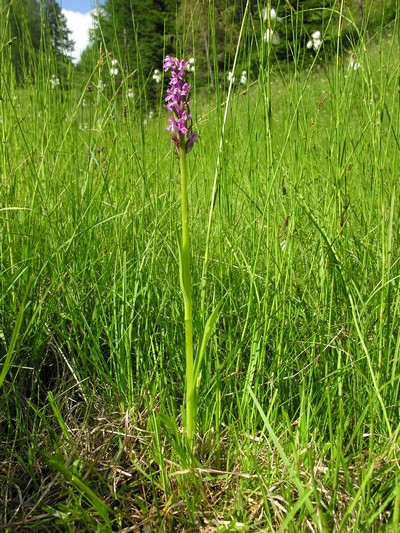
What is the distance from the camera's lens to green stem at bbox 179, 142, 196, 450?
730 millimetres

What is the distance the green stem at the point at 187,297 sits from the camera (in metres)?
0.73

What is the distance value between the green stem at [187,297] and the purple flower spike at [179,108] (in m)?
0.02

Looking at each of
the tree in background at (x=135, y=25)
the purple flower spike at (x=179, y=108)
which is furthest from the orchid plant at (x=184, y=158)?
→ the tree in background at (x=135, y=25)

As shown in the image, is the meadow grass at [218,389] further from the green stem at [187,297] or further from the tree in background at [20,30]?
the tree in background at [20,30]

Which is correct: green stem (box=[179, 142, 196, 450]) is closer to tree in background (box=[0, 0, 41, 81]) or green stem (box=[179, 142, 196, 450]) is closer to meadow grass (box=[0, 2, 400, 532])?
meadow grass (box=[0, 2, 400, 532])

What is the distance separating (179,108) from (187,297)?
31 cm

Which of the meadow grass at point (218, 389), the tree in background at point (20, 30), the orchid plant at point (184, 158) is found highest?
the tree in background at point (20, 30)

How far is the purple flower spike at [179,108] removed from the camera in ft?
2.41

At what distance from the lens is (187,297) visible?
0.76 m

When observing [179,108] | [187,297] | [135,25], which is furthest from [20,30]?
[187,297]

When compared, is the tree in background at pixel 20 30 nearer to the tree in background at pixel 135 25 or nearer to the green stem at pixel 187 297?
the tree in background at pixel 135 25

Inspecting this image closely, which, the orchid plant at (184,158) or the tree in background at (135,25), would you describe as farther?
the tree in background at (135,25)

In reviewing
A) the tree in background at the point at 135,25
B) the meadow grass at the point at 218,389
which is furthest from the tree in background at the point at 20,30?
the meadow grass at the point at 218,389

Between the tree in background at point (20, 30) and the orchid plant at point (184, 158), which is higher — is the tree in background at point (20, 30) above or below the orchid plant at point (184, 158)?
above
